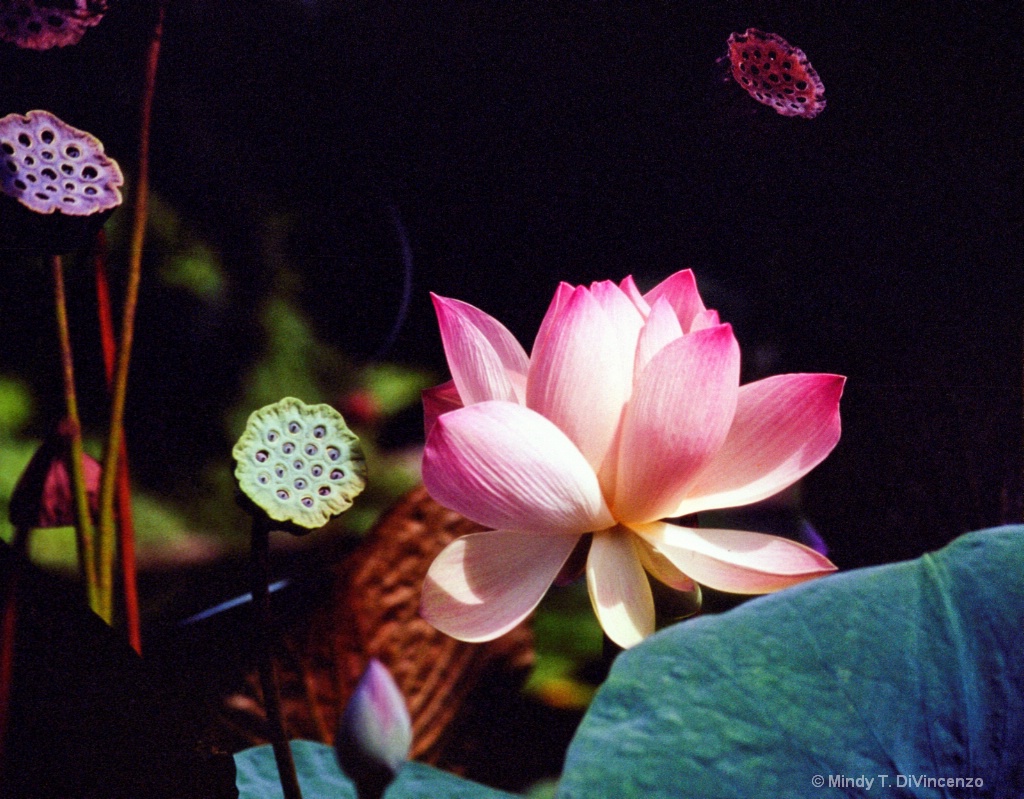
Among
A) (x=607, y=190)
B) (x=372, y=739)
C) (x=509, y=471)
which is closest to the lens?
(x=372, y=739)

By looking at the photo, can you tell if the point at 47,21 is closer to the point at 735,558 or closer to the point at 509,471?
the point at 509,471

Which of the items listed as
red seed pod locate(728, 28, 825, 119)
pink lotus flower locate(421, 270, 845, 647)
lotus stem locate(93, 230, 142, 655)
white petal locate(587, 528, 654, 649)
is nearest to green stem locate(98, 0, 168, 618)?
lotus stem locate(93, 230, 142, 655)

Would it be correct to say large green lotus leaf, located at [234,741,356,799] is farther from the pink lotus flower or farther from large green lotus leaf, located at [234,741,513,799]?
the pink lotus flower

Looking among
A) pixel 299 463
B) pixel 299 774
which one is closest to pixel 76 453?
pixel 299 463

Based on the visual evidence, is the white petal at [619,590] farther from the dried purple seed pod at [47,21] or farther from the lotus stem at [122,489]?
the dried purple seed pod at [47,21]

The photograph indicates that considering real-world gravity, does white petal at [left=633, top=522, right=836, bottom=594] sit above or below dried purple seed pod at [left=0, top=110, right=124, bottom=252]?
below

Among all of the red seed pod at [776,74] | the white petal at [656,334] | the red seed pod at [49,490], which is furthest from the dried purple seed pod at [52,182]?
the red seed pod at [776,74]
